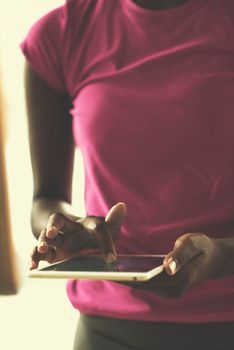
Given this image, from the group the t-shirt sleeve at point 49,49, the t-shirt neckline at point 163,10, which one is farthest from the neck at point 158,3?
the t-shirt sleeve at point 49,49

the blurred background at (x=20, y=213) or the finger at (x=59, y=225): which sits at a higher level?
the finger at (x=59, y=225)

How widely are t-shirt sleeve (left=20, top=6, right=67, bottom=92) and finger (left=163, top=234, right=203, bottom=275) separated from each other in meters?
0.38

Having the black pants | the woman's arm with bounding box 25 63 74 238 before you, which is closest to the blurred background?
the woman's arm with bounding box 25 63 74 238

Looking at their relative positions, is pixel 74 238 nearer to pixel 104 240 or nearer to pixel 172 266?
pixel 104 240

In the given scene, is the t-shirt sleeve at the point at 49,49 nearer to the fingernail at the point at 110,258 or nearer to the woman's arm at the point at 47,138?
the woman's arm at the point at 47,138

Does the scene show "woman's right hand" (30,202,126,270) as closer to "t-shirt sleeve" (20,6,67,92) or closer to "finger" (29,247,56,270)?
"finger" (29,247,56,270)

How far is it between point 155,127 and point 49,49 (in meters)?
0.22

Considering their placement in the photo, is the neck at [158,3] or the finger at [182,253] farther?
the neck at [158,3]

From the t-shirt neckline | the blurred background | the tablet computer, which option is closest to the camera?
the tablet computer

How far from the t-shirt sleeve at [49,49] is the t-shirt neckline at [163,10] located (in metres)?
0.11

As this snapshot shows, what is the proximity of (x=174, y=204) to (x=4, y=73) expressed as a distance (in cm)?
100

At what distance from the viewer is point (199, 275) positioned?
54 cm

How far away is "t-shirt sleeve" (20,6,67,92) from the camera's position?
773 mm

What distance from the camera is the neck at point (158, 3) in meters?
0.76
